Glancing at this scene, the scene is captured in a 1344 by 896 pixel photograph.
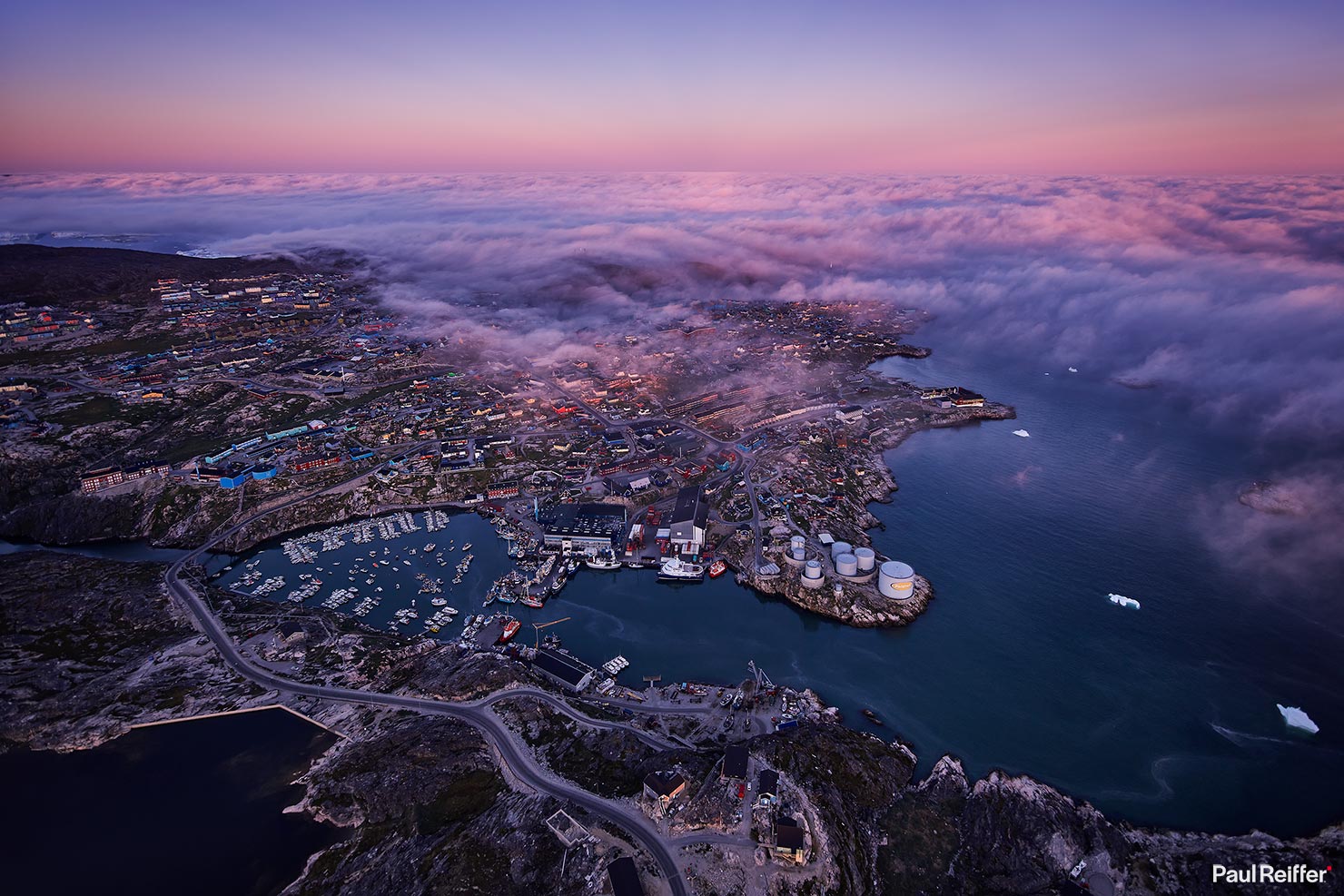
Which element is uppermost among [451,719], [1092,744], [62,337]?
[62,337]

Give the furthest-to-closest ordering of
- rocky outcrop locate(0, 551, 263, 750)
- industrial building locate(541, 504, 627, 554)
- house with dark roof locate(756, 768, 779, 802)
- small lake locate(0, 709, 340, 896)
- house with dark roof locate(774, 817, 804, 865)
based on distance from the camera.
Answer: industrial building locate(541, 504, 627, 554) → rocky outcrop locate(0, 551, 263, 750) → house with dark roof locate(756, 768, 779, 802) → small lake locate(0, 709, 340, 896) → house with dark roof locate(774, 817, 804, 865)

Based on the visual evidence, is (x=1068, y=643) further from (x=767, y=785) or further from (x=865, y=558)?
(x=767, y=785)

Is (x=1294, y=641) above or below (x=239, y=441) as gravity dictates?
below

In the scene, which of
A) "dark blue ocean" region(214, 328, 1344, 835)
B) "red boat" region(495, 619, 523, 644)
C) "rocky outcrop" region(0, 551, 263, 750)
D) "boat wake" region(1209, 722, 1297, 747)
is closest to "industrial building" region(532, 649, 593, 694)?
"dark blue ocean" region(214, 328, 1344, 835)

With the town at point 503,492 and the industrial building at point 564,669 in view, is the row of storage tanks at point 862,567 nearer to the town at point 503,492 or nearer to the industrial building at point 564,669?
the town at point 503,492

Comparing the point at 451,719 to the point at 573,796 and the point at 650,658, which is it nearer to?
the point at 573,796

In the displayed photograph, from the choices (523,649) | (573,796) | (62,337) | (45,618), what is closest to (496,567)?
(523,649)

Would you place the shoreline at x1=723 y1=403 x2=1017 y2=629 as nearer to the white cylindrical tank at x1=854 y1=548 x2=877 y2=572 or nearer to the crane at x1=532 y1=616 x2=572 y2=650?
the white cylindrical tank at x1=854 y1=548 x2=877 y2=572
